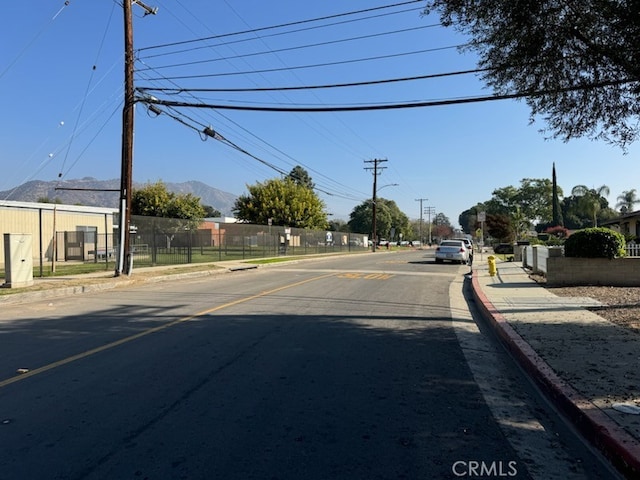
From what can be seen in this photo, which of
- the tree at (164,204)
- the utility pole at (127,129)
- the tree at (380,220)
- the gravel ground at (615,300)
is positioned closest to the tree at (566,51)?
the gravel ground at (615,300)

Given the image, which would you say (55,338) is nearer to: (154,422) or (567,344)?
(154,422)

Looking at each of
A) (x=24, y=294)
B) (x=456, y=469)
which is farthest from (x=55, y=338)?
(x=456, y=469)

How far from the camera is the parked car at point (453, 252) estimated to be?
30750mm

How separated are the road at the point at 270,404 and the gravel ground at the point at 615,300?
2.37m

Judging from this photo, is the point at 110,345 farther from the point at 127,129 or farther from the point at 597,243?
the point at 597,243

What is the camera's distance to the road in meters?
3.67

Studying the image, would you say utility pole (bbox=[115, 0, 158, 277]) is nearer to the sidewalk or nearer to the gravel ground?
the sidewalk

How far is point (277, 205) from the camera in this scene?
50.2 m

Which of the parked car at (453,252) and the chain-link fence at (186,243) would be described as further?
the parked car at (453,252)

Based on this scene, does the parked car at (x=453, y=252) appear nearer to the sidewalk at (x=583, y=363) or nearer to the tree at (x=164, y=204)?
the sidewalk at (x=583, y=363)

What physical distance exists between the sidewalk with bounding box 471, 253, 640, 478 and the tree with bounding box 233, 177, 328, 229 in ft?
131

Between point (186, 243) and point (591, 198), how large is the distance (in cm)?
6700

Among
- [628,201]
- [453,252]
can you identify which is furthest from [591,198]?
[453,252]

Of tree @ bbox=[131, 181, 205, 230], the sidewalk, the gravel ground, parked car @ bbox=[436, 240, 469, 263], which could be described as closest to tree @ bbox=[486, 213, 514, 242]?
parked car @ bbox=[436, 240, 469, 263]
